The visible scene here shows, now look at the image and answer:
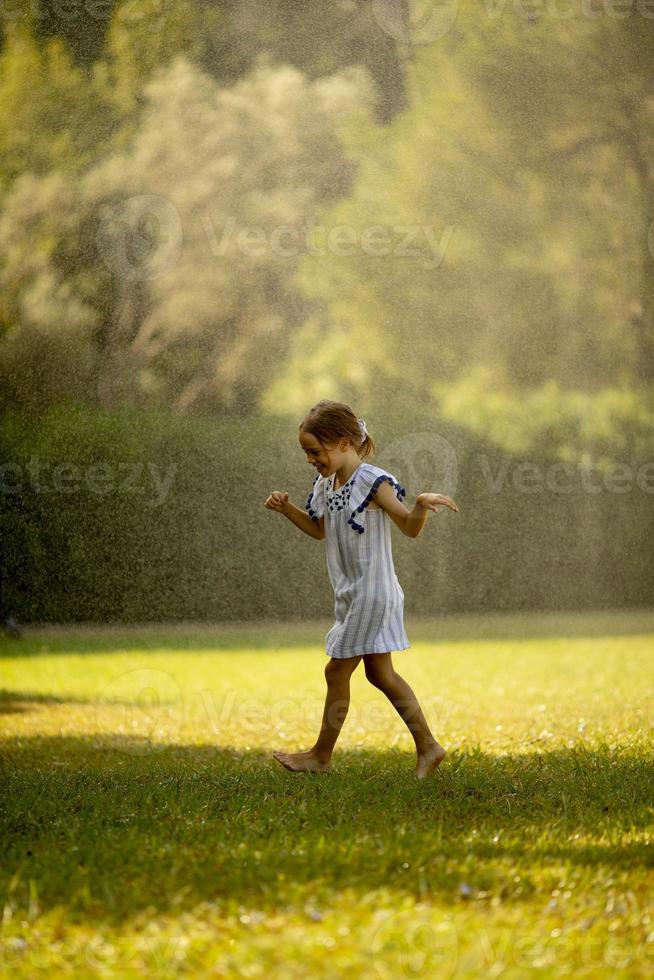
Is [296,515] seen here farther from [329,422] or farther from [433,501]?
[433,501]

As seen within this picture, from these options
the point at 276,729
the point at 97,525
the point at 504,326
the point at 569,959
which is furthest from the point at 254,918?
the point at 504,326

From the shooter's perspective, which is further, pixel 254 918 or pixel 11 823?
pixel 11 823

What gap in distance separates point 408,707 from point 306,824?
625mm

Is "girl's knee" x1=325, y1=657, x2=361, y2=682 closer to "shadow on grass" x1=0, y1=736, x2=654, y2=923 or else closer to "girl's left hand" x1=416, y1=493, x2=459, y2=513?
"shadow on grass" x1=0, y1=736, x2=654, y2=923

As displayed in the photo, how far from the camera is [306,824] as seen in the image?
117 inches

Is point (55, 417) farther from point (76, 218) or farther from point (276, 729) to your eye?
point (276, 729)

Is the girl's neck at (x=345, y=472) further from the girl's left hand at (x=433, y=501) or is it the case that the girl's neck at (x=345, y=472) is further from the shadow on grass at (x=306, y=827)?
the shadow on grass at (x=306, y=827)

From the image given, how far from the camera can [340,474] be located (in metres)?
3.58

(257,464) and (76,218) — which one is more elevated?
(76,218)

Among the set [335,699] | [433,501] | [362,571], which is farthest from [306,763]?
[433,501]

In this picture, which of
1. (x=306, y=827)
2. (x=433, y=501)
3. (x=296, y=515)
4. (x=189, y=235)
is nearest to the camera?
(x=306, y=827)

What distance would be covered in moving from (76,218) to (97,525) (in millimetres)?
1697

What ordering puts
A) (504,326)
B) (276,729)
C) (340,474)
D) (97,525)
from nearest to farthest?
(340,474), (276,729), (97,525), (504,326)

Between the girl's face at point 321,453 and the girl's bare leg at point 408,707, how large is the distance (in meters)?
0.59
